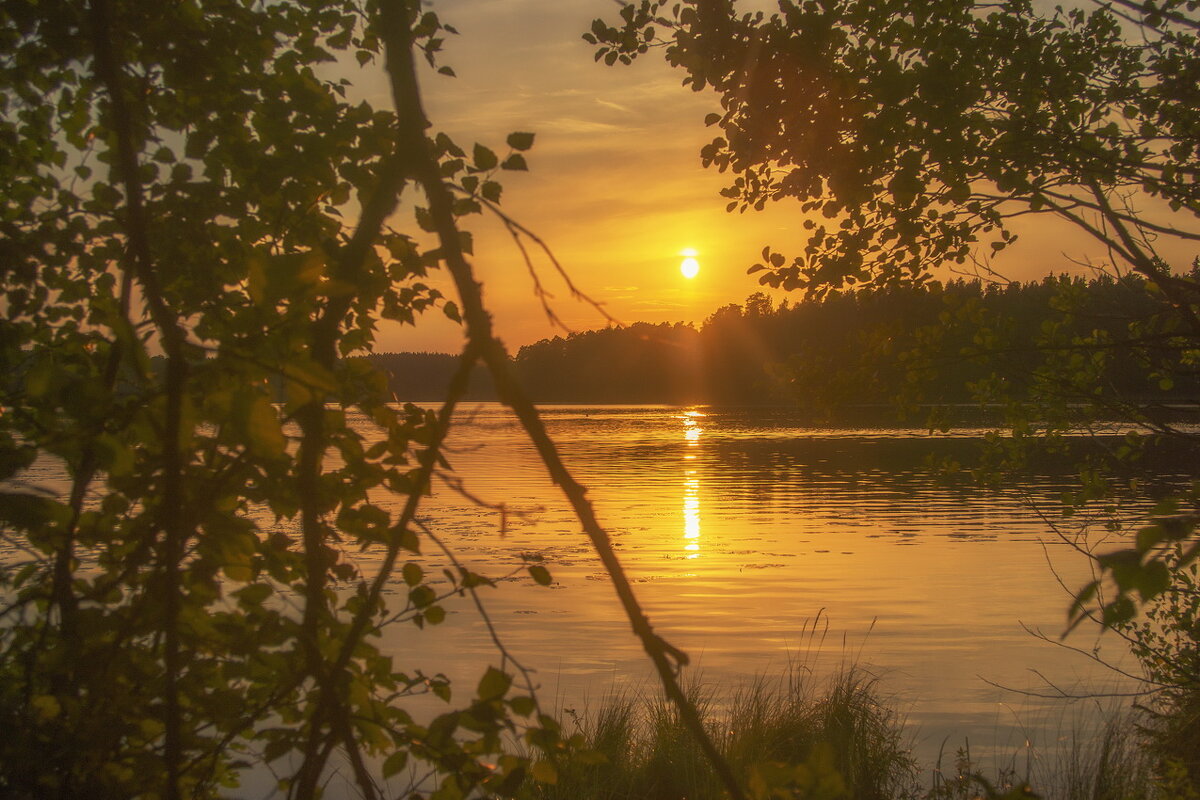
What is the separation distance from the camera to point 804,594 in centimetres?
1592

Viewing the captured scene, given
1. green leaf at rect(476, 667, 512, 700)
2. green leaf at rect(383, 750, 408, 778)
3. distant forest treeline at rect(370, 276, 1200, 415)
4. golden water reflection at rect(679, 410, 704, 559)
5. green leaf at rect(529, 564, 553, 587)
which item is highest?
distant forest treeline at rect(370, 276, 1200, 415)

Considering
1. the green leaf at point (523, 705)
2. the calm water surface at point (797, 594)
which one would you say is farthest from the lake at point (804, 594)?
the green leaf at point (523, 705)

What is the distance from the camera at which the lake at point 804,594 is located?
10031 mm

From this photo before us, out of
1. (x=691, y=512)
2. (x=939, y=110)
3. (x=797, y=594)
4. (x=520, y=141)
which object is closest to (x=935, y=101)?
(x=939, y=110)

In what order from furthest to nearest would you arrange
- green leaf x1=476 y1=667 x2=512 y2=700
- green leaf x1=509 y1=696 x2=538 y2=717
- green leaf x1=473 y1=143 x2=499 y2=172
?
1. green leaf x1=473 y1=143 x2=499 y2=172
2. green leaf x1=509 y1=696 x2=538 y2=717
3. green leaf x1=476 y1=667 x2=512 y2=700

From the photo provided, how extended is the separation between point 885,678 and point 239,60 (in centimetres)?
961

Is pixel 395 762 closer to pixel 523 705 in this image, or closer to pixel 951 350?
pixel 523 705

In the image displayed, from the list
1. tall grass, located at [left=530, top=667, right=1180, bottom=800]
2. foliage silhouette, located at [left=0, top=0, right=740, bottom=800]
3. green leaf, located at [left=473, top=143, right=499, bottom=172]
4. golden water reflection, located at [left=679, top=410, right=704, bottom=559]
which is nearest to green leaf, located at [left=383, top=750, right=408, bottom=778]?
foliage silhouette, located at [left=0, top=0, right=740, bottom=800]

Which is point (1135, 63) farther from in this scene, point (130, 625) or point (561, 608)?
point (561, 608)

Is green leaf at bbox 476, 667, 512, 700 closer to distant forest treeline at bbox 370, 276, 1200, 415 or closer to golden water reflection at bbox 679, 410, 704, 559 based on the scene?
distant forest treeline at bbox 370, 276, 1200, 415

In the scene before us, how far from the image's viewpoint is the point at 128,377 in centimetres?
196

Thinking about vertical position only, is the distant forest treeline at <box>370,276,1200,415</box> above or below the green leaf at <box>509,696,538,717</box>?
above

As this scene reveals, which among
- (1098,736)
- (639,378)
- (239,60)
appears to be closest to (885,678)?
(1098,736)

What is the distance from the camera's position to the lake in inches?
395
